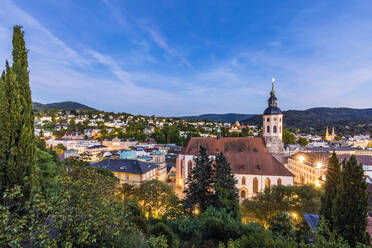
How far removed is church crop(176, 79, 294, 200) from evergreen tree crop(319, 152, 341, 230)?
44.7ft

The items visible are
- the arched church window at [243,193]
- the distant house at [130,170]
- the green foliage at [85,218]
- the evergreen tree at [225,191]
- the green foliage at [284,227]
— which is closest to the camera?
the green foliage at [85,218]

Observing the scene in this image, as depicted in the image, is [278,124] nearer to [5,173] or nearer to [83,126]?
[5,173]

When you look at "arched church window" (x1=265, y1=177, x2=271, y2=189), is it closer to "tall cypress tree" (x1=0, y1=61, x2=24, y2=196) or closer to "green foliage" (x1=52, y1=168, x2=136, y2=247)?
"green foliage" (x1=52, y1=168, x2=136, y2=247)

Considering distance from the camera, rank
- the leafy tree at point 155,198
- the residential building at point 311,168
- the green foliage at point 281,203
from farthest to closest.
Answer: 1. the residential building at point 311,168
2. the leafy tree at point 155,198
3. the green foliage at point 281,203

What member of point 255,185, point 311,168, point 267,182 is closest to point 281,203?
point 267,182

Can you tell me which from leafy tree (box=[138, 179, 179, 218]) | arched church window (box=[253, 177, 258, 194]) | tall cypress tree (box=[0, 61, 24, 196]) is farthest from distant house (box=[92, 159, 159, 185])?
tall cypress tree (box=[0, 61, 24, 196])

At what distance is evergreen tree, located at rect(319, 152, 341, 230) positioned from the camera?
10.3m

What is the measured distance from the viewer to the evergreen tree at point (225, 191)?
14938 millimetres

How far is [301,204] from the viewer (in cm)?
1822

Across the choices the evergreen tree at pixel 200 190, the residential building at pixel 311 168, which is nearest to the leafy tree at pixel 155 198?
the evergreen tree at pixel 200 190

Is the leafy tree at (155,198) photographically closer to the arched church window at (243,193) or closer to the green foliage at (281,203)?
the green foliage at (281,203)

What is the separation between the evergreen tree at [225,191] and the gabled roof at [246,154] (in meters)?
→ 11.4

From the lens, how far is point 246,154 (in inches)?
1146

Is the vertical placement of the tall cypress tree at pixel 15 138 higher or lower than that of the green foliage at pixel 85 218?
higher
